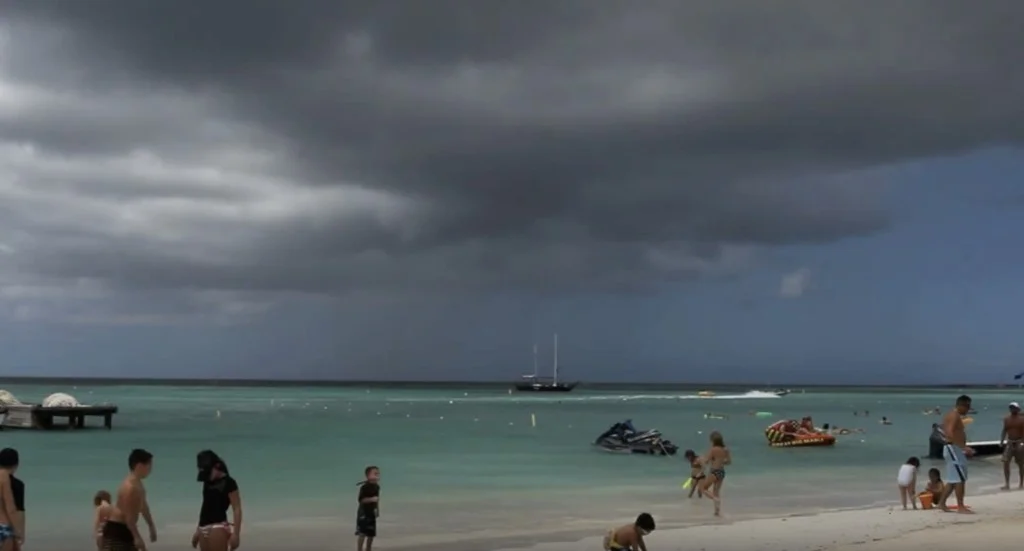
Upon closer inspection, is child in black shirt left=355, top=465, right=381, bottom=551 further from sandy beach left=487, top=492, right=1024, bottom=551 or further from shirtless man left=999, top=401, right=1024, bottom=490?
shirtless man left=999, top=401, right=1024, bottom=490

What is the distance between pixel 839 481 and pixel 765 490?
150 inches

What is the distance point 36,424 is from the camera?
177ft

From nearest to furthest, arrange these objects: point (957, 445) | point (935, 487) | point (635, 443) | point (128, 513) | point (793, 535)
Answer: point (128, 513) < point (793, 535) < point (957, 445) < point (935, 487) < point (635, 443)

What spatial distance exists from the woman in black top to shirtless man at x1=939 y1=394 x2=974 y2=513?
38.4ft

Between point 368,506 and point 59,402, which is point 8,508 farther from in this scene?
point 59,402

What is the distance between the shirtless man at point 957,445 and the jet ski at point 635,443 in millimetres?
20321

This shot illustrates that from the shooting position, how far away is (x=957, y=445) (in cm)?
1705

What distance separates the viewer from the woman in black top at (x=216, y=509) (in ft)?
29.9

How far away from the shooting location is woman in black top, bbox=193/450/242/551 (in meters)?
9.11

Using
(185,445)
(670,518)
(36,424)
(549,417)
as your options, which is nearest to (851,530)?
(670,518)

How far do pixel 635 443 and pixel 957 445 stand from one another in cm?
2250

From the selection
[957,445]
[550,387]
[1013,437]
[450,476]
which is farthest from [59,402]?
[550,387]

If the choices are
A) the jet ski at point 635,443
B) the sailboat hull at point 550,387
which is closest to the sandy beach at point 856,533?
the jet ski at point 635,443

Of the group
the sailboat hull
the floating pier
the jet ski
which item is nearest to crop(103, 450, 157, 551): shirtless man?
the jet ski
